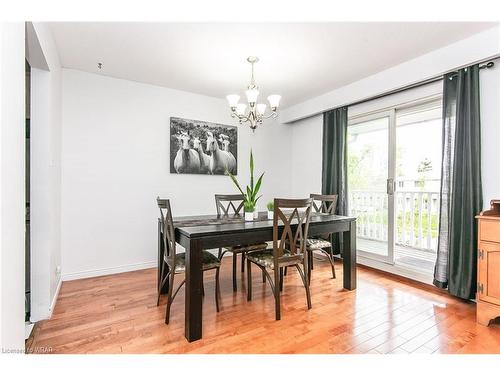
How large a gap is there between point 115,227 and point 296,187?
2.96 meters

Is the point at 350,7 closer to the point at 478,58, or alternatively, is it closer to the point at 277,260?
the point at 478,58

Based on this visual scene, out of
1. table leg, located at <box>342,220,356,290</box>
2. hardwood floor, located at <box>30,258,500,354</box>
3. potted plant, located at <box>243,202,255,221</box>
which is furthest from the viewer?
table leg, located at <box>342,220,356,290</box>

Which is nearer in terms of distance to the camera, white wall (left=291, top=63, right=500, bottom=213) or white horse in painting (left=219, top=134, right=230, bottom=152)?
white wall (left=291, top=63, right=500, bottom=213)

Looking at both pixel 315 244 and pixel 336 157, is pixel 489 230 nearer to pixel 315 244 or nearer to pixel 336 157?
pixel 315 244

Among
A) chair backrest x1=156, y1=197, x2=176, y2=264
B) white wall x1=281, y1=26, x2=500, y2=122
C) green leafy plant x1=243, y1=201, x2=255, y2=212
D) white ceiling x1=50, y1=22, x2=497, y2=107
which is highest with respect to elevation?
white ceiling x1=50, y1=22, x2=497, y2=107

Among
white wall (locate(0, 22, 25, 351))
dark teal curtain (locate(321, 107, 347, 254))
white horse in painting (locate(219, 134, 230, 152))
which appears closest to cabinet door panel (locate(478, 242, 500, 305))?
dark teal curtain (locate(321, 107, 347, 254))

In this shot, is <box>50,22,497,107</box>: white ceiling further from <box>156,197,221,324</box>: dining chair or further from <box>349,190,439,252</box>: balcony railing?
<box>349,190,439,252</box>: balcony railing

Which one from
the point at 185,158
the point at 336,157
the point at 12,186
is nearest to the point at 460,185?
the point at 336,157

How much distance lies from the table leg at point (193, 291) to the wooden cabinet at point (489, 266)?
88.4 inches

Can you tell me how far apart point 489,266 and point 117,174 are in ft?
12.8

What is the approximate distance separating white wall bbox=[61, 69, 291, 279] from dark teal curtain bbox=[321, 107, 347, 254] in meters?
1.75

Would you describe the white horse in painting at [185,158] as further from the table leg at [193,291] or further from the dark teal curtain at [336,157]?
the table leg at [193,291]

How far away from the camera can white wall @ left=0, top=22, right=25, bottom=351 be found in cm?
114

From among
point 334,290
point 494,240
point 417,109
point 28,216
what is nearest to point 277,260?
point 334,290
